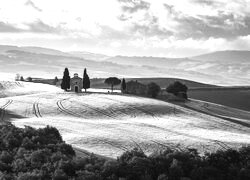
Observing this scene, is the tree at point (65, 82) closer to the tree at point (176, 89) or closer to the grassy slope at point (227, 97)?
the tree at point (176, 89)

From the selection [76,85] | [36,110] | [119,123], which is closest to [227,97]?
[76,85]

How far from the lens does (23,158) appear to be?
3472cm

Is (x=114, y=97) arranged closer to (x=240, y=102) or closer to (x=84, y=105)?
(x=84, y=105)

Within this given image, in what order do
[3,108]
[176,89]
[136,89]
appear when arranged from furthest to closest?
[176,89] < [136,89] < [3,108]

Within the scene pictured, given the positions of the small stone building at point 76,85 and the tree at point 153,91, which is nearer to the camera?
the tree at point 153,91

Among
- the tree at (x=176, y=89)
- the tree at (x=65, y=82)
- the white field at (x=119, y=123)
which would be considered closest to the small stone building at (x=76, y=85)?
the tree at (x=65, y=82)

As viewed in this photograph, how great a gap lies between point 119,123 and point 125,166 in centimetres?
3836

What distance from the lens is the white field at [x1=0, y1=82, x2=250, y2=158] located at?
175 feet

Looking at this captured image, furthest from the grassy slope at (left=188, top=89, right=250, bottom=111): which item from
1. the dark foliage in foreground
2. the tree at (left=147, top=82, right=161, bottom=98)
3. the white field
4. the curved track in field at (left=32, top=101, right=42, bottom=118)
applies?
the dark foliage in foreground

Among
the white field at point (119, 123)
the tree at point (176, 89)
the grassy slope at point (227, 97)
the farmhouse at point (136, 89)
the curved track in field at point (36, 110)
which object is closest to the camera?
the white field at point (119, 123)

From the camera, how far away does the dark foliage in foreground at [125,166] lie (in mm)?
30516

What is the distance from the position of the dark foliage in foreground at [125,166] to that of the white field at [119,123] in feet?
41.4

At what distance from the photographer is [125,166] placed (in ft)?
104

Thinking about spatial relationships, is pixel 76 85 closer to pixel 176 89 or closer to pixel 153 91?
pixel 153 91
